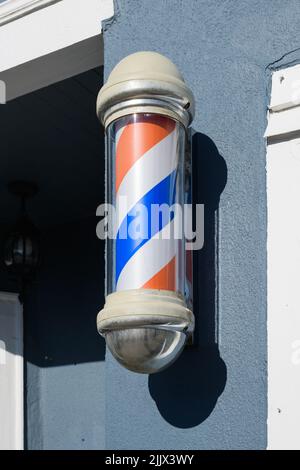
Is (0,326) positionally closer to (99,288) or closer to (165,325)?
(99,288)

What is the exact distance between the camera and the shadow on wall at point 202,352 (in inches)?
77.2

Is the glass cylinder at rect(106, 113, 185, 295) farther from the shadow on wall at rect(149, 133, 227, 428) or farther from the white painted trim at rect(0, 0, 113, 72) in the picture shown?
the white painted trim at rect(0, 0, 113, 72)

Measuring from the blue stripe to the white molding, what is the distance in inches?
35.3

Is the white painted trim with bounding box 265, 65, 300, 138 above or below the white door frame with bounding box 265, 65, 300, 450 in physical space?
above

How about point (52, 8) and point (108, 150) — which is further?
point (52, 8)

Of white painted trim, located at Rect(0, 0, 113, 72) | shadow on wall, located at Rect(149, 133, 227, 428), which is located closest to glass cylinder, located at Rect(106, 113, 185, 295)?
shadow on wall, located at Rect(149, 133, 227, 428)

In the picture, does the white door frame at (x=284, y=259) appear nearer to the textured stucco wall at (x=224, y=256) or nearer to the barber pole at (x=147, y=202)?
the textured stucco wall at (x=224, y=256)

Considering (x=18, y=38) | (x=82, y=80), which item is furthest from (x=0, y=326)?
(x=18, y=38)

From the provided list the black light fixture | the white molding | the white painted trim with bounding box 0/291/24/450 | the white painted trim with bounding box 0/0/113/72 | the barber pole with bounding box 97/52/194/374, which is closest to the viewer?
the barber pole with bounding box 97/52/194/374

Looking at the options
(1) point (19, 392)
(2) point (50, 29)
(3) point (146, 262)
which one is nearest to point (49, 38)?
(2) point (50, 29)

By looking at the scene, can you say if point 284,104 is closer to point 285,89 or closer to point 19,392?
point 285,89

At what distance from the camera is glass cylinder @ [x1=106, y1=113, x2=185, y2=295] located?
5.95 ft
